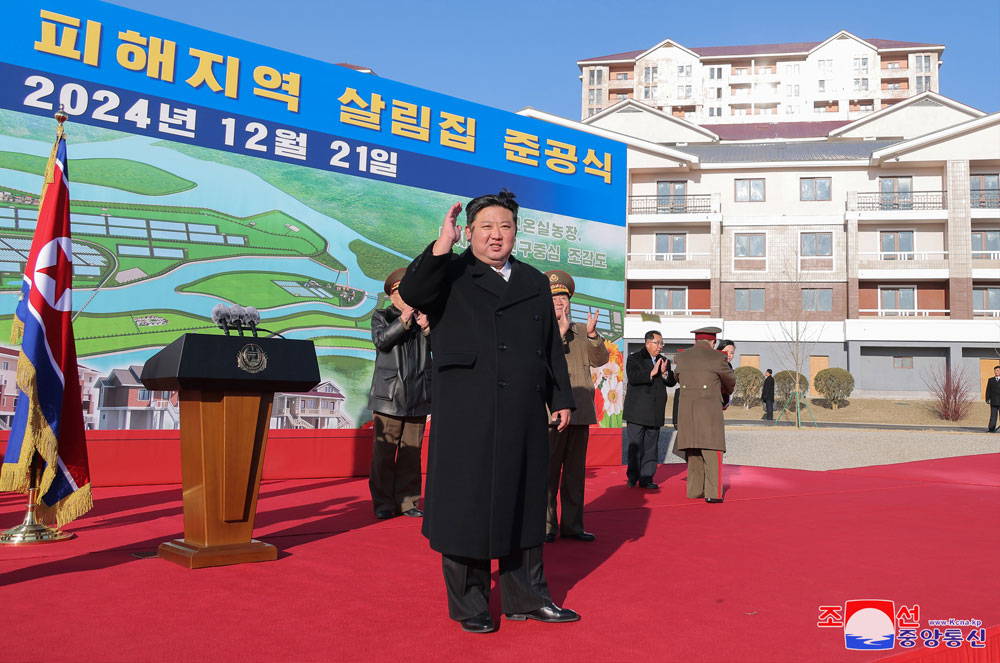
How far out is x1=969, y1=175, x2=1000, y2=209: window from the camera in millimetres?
30938

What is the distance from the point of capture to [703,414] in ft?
22.6

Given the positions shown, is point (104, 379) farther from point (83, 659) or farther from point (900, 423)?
point (900, 423)

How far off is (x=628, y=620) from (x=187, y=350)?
2.39 metres

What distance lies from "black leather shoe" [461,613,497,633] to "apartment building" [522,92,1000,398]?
91.3 ft

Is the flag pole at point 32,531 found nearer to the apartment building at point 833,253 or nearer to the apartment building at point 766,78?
the apartment building at point 833,253

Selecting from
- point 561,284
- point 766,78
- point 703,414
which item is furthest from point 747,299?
point 766,78

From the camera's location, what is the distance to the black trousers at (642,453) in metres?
7.87

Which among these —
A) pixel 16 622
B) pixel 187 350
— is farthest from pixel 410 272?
pixel 16 622

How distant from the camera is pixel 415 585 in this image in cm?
354

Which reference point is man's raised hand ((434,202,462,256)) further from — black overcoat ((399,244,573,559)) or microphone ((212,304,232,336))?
microphone ((212,304,232,336))

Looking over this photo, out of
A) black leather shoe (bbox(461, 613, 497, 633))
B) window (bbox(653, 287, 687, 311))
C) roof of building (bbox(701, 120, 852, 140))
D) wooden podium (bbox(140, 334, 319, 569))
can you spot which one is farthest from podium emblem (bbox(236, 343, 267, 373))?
roof of building (bbox(701, 120, 852, 140))

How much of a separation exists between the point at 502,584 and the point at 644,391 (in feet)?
17.1

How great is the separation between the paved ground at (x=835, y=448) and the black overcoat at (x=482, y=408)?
Result: 27.1ft

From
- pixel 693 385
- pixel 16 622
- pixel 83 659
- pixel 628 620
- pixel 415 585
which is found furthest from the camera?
pixel 693 385
